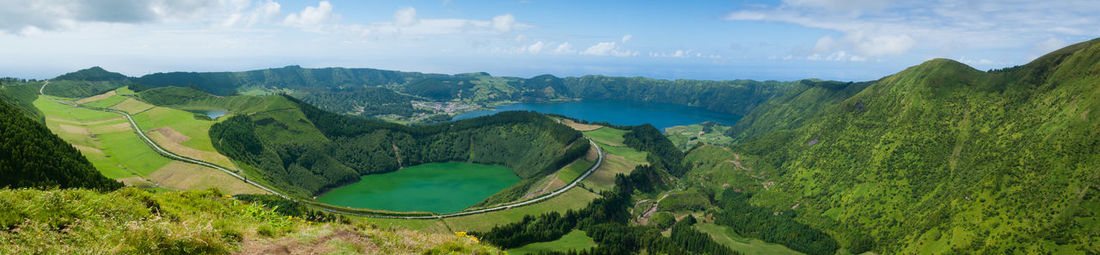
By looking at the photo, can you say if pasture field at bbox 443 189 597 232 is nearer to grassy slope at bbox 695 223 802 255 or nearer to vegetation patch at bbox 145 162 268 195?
grassy slope at bbox 695 223 802 255

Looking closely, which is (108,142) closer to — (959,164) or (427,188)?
(427,188)

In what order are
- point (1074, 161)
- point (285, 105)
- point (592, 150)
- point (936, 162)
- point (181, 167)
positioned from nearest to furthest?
point (1074, 161) → point (181, 167) → point (936, 162) → point (592, 150) → point (285, 105)

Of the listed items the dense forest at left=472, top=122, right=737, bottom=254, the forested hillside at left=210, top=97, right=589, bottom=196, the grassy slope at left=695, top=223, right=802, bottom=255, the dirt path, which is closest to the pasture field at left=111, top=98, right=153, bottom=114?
the forested hillside at left=210, top=97, right=589, bottom=196

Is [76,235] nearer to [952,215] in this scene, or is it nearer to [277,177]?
[952,215]

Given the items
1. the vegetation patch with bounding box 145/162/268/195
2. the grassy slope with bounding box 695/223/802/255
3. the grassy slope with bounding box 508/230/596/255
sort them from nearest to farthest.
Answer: the grassy slope with bounding box 508/230/596/255 < the vegetation patch with bounding box 145/162/268/195 < the grassy slope with bounding box 695/223/802/255

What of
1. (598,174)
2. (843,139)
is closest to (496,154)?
(598,174)
